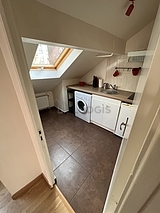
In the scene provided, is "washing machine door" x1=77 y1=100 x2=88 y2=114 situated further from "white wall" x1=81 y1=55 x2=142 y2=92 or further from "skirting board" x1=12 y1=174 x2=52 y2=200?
"skirting board" x1=12 y1=174 x2=52 y2=200

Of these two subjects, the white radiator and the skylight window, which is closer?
the skylight window

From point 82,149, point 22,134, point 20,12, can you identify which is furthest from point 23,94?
point 82,149

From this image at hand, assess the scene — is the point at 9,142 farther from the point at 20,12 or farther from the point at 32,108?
the point at 20,12

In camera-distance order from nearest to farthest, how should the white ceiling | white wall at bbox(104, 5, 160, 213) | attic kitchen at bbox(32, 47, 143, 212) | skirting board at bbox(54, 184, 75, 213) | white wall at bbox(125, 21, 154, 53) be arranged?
white wall at bbox(104, 5, 160, 213) < the white ceiling < skirting board at bbox(54, 184, 75, 213) < attic kitchen at bbox(32, 47, 143, 212) < white wall at bbox(125, 21, 154, 53)

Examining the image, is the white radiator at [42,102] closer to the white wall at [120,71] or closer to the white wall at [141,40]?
the white wall at [120,71]

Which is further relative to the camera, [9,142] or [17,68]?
[9,142]

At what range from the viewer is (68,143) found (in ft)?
6.37

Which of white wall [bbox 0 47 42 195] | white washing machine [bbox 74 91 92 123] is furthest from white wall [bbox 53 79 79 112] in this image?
white wall [bbox 0 47 42 195]

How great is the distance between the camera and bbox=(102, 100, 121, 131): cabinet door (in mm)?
1914

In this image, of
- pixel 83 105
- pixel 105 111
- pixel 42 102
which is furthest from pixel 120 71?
pixel 42 102

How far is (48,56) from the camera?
207 cm

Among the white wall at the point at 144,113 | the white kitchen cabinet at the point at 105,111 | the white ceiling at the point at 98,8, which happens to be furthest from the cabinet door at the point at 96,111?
the white wall at the point at 144,113

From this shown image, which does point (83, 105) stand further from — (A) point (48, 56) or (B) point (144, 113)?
(B) point (144, 113)

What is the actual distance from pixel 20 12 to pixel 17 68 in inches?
22.8
